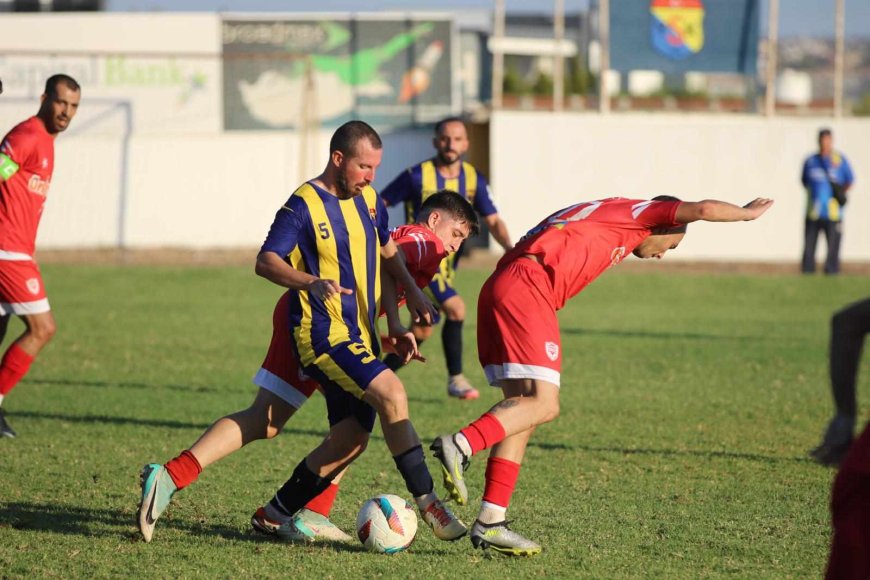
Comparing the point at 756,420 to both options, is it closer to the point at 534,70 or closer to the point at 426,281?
the point at 426,281

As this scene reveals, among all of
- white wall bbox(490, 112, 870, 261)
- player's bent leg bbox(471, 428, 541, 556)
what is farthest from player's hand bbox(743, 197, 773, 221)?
white wall bbox(490, 112, 870, 261)

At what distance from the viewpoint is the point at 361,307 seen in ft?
17.2

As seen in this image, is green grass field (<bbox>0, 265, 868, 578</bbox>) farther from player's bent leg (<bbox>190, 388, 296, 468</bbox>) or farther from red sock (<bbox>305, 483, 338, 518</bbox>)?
player's bent leg (<bbox>190, 388, 296, 468</bbox>)

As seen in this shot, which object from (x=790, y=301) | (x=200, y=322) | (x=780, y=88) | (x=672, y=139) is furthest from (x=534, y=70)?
(x=200, y=322)

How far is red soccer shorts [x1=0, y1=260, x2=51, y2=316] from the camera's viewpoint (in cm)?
786

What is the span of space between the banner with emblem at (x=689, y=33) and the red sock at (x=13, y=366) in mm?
18713

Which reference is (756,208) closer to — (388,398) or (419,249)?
(419,249)

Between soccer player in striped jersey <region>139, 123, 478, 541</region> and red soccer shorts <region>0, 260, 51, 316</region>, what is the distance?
10.1 ft

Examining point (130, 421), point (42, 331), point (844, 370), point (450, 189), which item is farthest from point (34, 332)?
point (844, 370)

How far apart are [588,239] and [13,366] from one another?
4517 millimetres

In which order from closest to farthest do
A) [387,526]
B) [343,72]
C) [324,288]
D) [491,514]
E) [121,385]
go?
[324,288], [491,514], [387,526], [121,385], [343,72]

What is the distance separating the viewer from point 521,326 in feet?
17.0

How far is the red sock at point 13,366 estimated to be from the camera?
25.9 feet

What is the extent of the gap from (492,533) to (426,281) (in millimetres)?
1499
